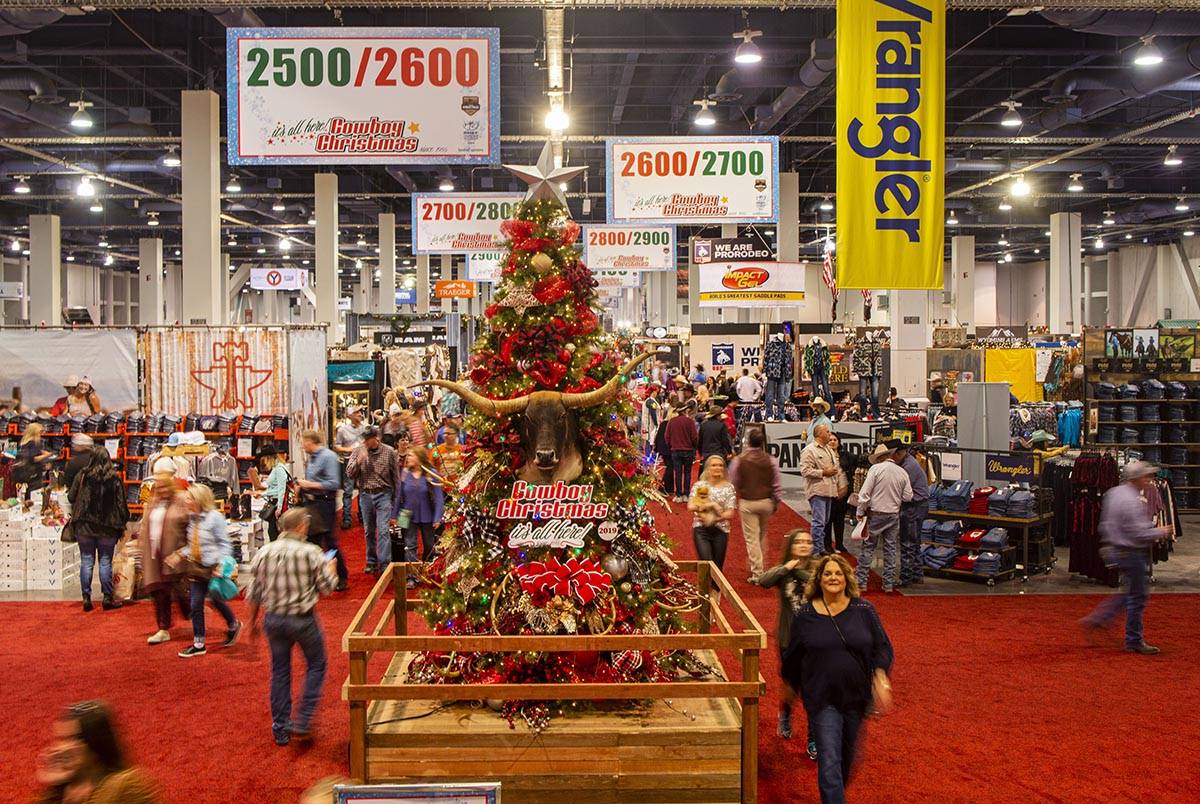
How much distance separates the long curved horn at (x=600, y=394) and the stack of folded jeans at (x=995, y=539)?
21.2 feet

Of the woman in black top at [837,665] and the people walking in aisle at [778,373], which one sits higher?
the people walking in aisle at [778,373]

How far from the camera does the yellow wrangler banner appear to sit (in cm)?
838

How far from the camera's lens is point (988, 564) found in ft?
34.8

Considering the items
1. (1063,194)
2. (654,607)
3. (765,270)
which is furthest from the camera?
(1063,194)

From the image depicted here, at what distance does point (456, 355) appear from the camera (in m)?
26.0

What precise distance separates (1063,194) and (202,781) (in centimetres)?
3163

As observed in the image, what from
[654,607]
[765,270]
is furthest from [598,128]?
[654,607]

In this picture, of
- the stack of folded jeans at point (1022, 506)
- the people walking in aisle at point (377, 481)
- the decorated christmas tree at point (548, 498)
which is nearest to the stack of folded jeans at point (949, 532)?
the stack of folded jeans at point (1022, 506)

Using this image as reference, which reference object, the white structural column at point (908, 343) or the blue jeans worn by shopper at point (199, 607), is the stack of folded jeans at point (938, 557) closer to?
the blue jeans worn by shopper at point (199, 607)

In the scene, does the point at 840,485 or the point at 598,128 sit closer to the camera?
the point at 840,485

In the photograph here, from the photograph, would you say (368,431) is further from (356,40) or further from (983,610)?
(983,610)

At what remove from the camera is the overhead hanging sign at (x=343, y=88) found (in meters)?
8.62

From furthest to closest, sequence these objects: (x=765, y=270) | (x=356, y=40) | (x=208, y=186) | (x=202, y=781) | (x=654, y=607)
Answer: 1. (x=765, y=270)
2. (x=208, y=186)
3. (x=356, y=40)
4. (x=654, y=607)
5. (x=202, y=781)

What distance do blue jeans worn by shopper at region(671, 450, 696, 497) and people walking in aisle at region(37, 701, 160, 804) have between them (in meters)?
12.3
